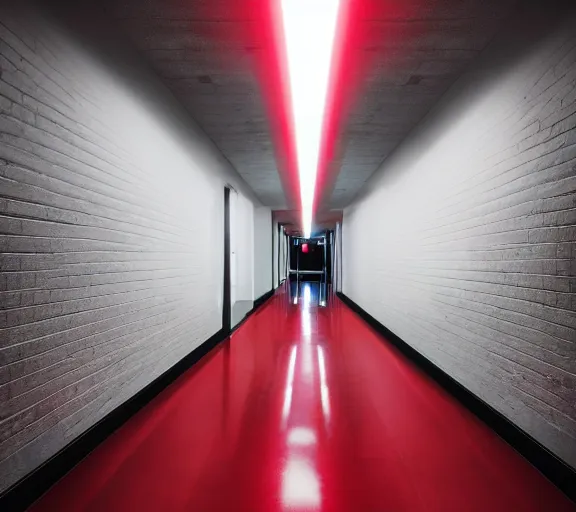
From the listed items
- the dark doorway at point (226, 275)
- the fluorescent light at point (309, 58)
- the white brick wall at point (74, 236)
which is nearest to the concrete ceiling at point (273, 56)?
the fluorescent light at point (309, 58)

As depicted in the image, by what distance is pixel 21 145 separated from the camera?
1.71m

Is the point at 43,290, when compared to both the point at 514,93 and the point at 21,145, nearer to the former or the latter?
the point at 21,145

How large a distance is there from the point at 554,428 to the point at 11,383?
9.00 ft

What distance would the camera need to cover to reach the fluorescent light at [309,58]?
216 cm

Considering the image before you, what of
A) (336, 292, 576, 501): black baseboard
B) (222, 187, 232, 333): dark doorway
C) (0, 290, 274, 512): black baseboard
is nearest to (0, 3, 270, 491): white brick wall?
(0, 290, 274, 512): black baseboard

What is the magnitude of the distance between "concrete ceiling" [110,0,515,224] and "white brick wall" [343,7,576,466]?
10.3 inches

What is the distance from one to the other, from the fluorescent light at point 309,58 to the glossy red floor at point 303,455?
2651mm

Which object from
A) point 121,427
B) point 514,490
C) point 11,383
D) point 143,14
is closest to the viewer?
point 11,383

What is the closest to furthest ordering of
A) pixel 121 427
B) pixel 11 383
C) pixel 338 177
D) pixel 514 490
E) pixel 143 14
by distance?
pixel 11 383
pixel 514 490
pixel 143 14
pixel 121 427
pixel 338 177

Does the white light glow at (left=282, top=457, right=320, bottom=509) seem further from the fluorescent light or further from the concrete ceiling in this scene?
the concrete ceiling

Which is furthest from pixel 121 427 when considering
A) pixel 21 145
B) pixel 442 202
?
pixel 442 202

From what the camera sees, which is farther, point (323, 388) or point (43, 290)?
point (323, 388)

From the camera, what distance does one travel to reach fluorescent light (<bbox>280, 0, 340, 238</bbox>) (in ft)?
7.07

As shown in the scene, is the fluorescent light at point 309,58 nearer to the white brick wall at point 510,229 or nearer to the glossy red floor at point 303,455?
the white brick wall at point 510,229
